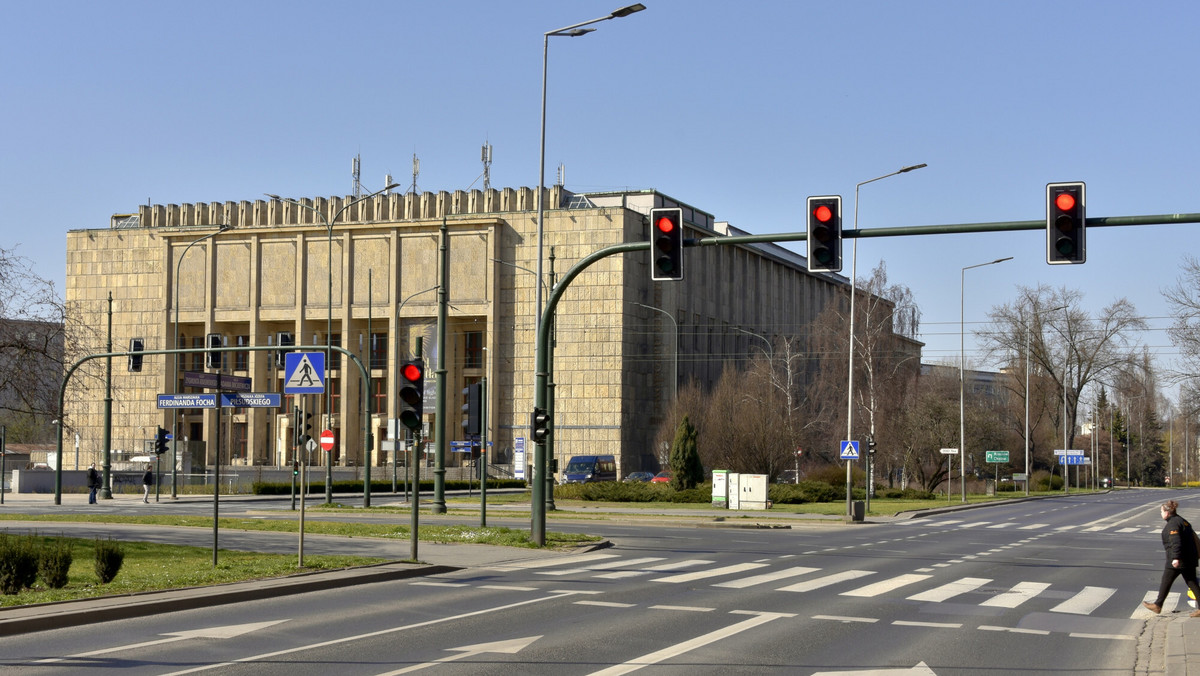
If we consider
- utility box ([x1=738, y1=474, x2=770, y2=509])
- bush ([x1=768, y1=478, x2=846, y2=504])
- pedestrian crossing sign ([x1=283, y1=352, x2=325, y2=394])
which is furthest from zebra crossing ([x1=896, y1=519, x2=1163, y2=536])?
pedestrian crossing sign ([x1=283, y1=352, x2=325, y2=394])

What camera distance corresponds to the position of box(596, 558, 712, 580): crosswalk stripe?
18.7m

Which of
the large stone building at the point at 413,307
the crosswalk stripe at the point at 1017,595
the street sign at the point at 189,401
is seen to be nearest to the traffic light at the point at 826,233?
the crosswalk stripe at the point at 1017,595

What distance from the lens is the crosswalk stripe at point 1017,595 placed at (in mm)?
15757

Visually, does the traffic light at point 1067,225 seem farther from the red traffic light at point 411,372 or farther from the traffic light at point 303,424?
the traffic light at point 303,424

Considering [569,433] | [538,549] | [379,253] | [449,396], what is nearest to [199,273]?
[379,253]

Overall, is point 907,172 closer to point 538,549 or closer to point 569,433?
point 538,549

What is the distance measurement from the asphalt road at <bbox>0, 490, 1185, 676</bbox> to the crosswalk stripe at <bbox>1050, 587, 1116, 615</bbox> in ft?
0.18

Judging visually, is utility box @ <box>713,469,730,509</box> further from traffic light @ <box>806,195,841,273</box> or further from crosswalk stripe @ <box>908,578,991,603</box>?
traffic light @ <box>806,195,841,273</box>

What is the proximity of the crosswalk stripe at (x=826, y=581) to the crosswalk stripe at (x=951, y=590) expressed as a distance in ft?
5.07

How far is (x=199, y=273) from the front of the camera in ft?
310

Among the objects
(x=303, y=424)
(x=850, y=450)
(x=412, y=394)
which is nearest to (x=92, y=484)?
(x=303, y=424)

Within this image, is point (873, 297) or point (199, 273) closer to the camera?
point (873, 297)

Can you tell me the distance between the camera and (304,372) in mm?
17672

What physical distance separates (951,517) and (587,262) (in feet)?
89.6
